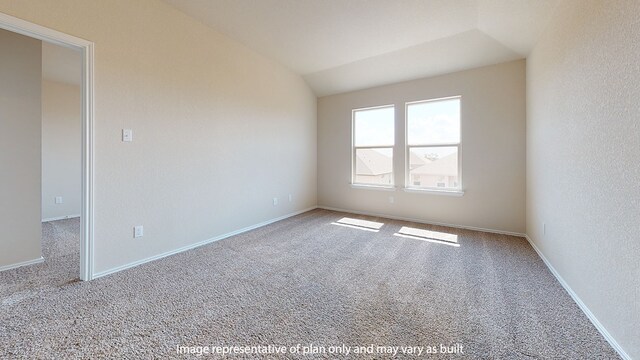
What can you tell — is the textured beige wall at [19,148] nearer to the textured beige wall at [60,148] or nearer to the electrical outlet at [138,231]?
the electrical outlet at [138,231]

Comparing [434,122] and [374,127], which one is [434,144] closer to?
[434,122]

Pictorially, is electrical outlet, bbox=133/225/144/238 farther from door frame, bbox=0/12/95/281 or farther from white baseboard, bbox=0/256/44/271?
white baseboard, bbox=0/256/44/271

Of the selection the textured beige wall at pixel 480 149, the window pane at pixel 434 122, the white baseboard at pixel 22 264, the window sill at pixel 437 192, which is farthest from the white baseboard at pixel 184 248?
the window pane at pixel 434 122

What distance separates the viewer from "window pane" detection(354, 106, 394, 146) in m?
4.75

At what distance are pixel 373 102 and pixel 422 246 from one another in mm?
2852

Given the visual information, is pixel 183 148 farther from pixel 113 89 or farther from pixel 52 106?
pixel 52 106

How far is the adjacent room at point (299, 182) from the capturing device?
5.10ft

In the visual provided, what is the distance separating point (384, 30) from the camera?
318cm

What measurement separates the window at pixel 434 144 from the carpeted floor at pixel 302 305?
1.48 m

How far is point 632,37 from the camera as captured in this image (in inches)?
54.6

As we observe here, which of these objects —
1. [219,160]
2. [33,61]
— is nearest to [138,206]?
[219,160]

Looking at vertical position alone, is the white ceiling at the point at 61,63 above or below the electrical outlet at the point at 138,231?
above

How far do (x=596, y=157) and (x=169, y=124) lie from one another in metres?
3.79

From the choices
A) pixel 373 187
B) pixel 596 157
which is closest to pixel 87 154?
pixel 596 157
